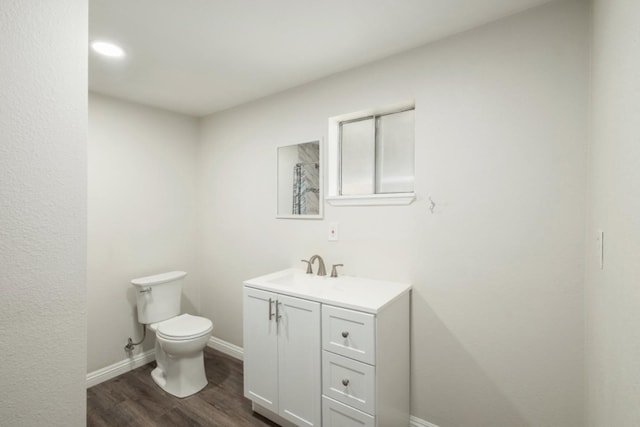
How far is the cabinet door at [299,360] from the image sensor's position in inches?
67.7

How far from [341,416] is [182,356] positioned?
139 cm

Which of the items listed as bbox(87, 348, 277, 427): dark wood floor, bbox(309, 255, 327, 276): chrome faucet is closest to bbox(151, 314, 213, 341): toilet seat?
bbox(87, 348, 277, 427): dark wood floor

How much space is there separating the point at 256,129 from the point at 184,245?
1454 mm

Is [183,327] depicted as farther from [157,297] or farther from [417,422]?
[417,422]

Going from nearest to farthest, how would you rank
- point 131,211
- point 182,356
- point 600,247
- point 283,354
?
point 600,247
point 283,354
point 182,356
point 131,211

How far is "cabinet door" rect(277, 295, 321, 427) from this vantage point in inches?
67.7

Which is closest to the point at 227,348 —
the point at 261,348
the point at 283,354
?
the point at 261,348

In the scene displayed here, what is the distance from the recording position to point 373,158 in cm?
223

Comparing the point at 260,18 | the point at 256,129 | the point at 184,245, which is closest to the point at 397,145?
the point at 260,18

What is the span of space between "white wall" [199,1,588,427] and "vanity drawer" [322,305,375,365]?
1.72 ft

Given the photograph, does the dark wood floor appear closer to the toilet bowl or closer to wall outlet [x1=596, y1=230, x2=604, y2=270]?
the toilet bowl

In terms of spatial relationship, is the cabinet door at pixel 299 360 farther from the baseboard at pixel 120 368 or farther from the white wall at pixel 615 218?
the baseboard at pixel 120 368

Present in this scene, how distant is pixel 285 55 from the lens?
1.99 meters

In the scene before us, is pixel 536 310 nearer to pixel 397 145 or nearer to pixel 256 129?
pixel 397 145
